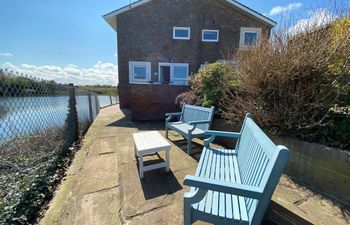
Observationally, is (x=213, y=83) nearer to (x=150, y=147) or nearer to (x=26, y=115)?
(x=150, y=147)

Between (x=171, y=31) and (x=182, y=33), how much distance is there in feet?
2.55

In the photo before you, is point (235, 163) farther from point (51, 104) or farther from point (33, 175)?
point (51, 104)

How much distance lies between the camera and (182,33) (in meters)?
11.6

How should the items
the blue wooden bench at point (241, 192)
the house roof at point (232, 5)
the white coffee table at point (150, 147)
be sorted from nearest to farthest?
1. the blue wooden bench at point (241, 192)
2. the white coffee table at point (150, 147)
3. the house roof at point (232, 5)

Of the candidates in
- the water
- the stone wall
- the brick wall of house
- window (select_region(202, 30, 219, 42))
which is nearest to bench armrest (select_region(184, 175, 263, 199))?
the stone wall

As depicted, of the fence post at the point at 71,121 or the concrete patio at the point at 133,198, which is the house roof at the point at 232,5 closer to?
the fence post at the point at 71,121

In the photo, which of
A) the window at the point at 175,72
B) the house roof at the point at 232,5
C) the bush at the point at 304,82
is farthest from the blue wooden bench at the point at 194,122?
the house roof at the point at 232,5

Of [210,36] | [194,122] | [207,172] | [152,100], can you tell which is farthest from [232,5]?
→ [207,172]

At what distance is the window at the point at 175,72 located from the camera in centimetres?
1185

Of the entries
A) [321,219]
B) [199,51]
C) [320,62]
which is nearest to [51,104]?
[321,219]

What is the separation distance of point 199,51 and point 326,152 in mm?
10410

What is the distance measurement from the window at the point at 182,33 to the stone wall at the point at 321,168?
1018cm

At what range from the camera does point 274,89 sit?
10.8ft

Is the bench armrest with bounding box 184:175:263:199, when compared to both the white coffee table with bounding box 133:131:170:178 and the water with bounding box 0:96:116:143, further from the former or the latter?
the water with bounding box 0:96:116:143
